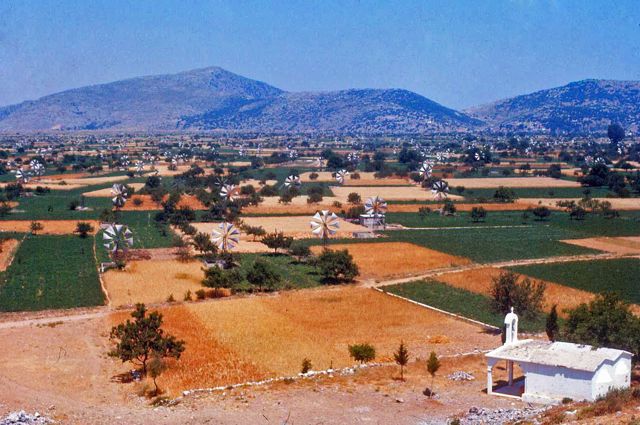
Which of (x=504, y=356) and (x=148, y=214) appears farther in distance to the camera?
(x=148, y=214)

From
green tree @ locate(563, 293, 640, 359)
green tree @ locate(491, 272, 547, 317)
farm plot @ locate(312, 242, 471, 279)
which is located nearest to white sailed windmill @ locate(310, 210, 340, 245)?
farm plot @ locate(312, 242, 471, 279)

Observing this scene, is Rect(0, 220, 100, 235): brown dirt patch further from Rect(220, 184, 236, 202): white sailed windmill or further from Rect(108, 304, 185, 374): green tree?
Rect(108, 304, 185, 374): green tree

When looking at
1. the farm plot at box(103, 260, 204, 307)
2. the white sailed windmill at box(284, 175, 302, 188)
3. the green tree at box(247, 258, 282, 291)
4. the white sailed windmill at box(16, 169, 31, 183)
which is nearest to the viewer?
the farm plot at box(103, 260, 204, 307)

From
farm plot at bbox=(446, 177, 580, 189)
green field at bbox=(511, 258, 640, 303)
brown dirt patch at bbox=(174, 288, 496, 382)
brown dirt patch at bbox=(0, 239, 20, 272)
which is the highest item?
farm plot at bbox=(446, 177, 580, 189)

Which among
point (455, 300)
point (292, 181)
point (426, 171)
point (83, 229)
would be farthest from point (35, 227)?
point (426, 171)

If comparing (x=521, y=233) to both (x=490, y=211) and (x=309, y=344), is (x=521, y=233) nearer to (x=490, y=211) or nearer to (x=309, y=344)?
(x=490, y=211)

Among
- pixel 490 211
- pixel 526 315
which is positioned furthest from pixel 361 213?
pixel 526 315

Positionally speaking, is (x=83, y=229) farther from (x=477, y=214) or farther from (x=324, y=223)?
(x=477, y=214)
